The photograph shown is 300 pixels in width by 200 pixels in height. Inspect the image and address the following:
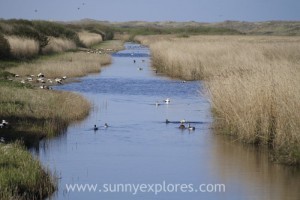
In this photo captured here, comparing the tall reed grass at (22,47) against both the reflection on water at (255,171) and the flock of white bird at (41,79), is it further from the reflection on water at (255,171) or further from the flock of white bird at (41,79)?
the reflection on water at (255,171)

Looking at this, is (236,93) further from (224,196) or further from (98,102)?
(98,102)

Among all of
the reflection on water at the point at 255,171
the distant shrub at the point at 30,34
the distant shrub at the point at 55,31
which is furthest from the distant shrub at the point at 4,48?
the reflection on water at the point at 255,171

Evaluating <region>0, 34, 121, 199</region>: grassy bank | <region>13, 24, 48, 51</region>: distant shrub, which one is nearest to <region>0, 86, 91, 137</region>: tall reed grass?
<region>0, 34, 121, 199</region>: grassy bank

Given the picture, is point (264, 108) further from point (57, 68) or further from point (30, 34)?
point (30, 34)

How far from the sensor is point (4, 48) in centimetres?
3112

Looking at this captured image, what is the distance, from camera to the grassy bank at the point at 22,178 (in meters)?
9.01

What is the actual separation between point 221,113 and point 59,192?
661 centimetres

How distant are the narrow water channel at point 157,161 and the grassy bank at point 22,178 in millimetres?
305

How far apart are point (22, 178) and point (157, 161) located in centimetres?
387

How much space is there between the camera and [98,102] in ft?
69.9

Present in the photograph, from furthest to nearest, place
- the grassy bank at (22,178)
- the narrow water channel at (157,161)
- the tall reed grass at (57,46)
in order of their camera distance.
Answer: the tall reed grass at (57,46)
the narrow water channel at (157,161)
the grassy bank at (22,178)

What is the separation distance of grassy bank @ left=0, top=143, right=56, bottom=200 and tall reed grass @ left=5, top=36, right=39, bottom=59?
2301 cm

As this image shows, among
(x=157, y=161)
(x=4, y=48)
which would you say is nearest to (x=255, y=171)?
(x=157, y=161)

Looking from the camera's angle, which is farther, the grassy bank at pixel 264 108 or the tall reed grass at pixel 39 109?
the tall reed grass at pixel 39 109
